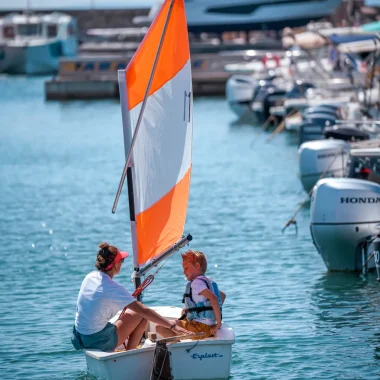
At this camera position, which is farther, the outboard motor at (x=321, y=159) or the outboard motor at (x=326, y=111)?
the outboard motor at (x=326, y=111)

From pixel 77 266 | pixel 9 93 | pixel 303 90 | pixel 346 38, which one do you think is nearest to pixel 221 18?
pixel 9 93

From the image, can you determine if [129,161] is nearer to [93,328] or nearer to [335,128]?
[93,328]

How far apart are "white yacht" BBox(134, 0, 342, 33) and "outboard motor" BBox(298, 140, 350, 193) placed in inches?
2687

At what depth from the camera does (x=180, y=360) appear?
34.6 ft

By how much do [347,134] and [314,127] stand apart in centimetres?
591

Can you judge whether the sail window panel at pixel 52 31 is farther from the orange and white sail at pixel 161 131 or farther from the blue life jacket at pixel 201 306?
the blue life jacket at pixel 201 306

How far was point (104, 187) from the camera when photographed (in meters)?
29.7

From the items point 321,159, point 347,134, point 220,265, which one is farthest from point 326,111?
point 220,265

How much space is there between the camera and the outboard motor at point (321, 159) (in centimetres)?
2333

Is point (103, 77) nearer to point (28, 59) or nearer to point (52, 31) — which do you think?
point (28, 59)

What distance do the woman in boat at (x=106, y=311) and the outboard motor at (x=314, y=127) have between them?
65.1 feet

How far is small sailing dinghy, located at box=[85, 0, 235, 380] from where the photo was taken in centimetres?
1102

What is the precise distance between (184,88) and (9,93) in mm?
65930

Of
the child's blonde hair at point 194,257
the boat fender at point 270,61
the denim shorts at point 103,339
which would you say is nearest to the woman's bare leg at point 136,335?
the denim shorts at point 103,339
